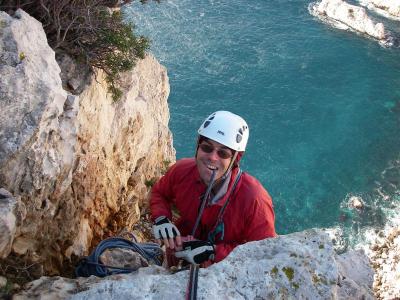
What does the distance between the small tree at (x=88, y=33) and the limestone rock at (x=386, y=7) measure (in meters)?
62.4

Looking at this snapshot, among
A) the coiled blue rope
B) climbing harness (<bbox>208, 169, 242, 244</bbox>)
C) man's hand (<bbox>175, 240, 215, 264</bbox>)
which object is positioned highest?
climbing harness (<bbox>208, 169, 242, 244</bbox>)

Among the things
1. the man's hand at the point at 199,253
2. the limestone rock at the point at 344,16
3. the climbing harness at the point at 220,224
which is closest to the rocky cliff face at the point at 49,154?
the man's hand at the point at 199,253

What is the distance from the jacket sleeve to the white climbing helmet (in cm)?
115

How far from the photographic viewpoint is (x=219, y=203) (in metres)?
6.65

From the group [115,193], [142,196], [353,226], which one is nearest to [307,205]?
[353,226]

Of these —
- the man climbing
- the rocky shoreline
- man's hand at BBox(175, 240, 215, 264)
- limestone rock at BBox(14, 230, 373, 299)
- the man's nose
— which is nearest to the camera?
limestone rock at BBox(14, 230, 373, 299)

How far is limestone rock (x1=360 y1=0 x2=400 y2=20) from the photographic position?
64.7 metres

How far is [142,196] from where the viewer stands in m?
15.1

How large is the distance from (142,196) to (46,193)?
7892 millimetres

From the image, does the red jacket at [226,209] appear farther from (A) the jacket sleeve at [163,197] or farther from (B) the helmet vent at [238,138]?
(B) the helmet vent at [238,138]

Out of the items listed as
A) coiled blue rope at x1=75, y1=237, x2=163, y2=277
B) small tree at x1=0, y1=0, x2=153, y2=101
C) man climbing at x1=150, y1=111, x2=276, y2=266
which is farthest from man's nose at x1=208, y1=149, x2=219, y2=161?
small tree at x1=0, y1=0, x2=153, y2=101

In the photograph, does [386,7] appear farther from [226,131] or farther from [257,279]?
[257,279]

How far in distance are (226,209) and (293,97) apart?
43.2 metres

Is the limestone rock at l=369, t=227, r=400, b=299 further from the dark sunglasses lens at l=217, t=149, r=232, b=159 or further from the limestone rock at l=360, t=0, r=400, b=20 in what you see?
the limestone rock at l=360, t=0, r=400, b=20
